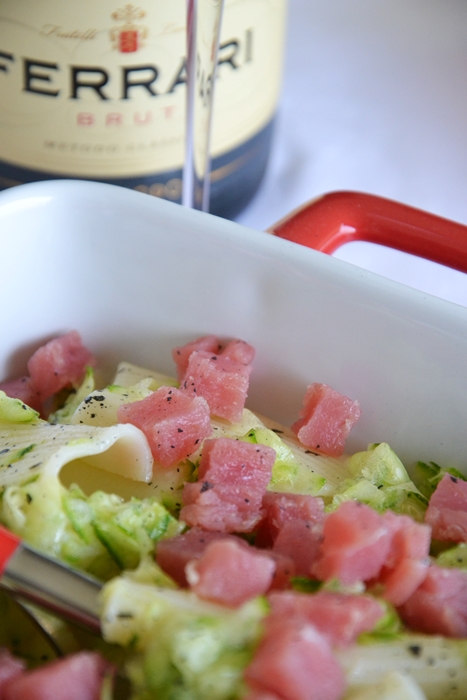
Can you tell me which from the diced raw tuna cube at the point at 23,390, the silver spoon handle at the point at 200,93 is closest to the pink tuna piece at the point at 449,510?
the diced raw tuna cube at the point at 23,390

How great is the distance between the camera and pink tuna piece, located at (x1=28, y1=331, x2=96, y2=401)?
0.74 m

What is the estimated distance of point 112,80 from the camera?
86 centimetres

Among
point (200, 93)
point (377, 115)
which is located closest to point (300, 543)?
point (200, 93)

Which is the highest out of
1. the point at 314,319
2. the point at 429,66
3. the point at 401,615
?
the point at 429,66

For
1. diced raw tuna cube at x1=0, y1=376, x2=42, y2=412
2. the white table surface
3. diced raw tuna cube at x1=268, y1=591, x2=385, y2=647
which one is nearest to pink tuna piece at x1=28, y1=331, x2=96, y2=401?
diced raw tuna cube at x1=0, y1=376, x2=42, y2=412

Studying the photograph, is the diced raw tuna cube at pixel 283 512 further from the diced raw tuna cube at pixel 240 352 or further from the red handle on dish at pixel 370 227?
the red handle on dish at pixel 370 227

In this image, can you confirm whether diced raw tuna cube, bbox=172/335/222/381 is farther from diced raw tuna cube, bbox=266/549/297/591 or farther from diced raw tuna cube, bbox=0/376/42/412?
diced raw tuna cube, bbox=266/549/297/591

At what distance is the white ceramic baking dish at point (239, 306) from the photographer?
2.22ft

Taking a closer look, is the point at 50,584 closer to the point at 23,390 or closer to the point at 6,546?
the point at 6,546

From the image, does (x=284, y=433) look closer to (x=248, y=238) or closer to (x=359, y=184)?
(x=248, y=238)

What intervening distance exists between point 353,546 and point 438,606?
80mm

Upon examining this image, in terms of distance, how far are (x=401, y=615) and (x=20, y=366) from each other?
0.43m

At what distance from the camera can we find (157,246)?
73 cm

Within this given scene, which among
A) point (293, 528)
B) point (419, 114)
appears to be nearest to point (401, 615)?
point (293, 528)
